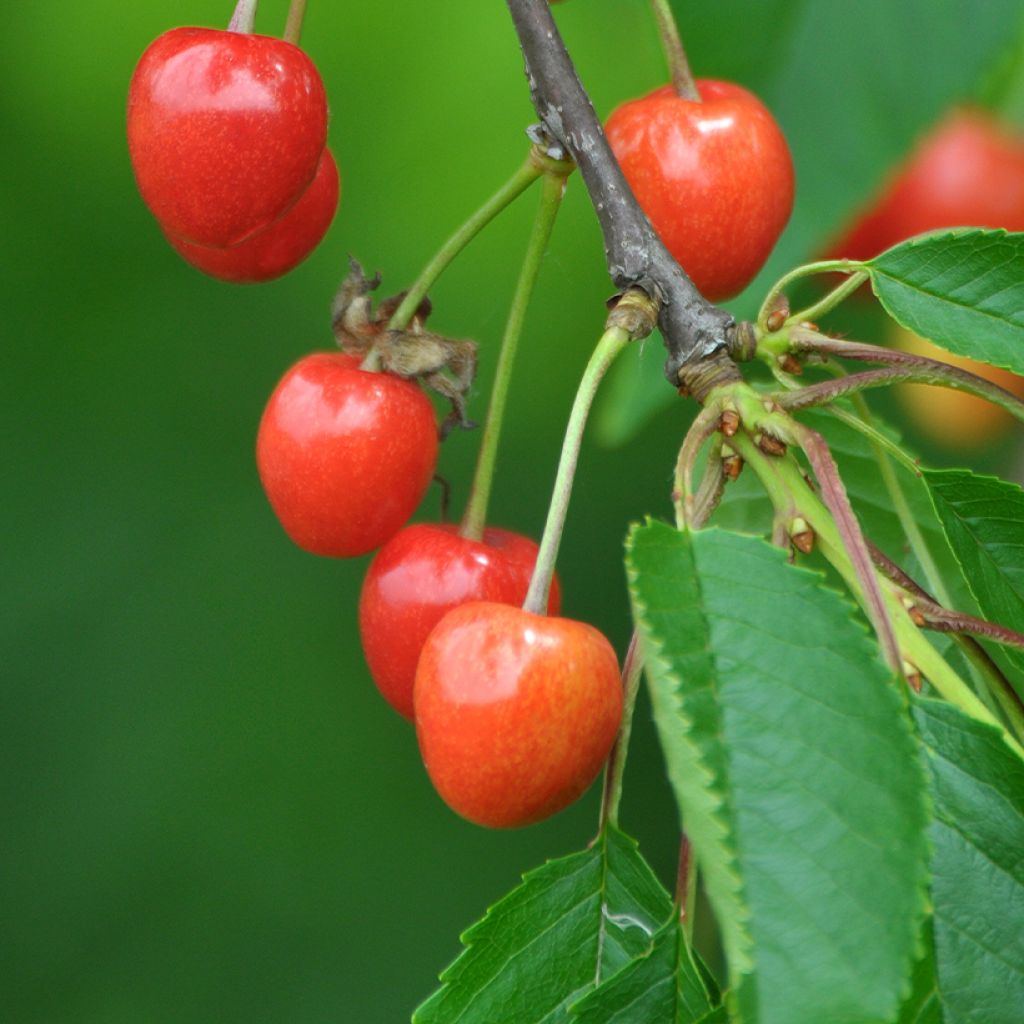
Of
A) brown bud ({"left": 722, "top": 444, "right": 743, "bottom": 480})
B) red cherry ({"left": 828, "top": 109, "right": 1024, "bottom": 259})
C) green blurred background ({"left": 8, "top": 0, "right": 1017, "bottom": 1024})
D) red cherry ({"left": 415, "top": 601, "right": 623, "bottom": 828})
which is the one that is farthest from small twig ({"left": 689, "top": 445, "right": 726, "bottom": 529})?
green blurred background ({"left": 8, "top": 0, "right": 1017, "bottom": 1024})

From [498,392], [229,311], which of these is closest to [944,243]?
[498,392]

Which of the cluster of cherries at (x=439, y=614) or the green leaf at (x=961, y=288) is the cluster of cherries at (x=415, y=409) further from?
the green leaf at (x=961, y=288)

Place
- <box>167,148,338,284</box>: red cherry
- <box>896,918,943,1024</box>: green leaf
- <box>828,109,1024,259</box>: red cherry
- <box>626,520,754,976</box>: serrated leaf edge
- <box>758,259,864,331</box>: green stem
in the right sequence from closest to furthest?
<box>626,520,754,976</box>: serrated leaf edge → <box>896,918,943,1024</box>: green leaf → <box>758,259,864,331</box>: green stem → <box>167,148,338,284</box>: red cherry → <box>828,109,1024,259</box>: red cherry

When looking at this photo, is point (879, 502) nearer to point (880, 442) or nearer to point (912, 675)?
point (880, 442)

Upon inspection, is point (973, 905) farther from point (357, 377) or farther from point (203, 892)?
point (203, 892)

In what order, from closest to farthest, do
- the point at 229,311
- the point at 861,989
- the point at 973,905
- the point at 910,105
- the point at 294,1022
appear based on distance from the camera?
1. the point at 861,989
2. the point at 973,905
3. the point at 910,105
4. the point at 229,311
5. the point at 294,1022

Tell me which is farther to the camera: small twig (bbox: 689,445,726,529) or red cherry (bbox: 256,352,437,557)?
red cherry (bbox: 256,352,437,557)

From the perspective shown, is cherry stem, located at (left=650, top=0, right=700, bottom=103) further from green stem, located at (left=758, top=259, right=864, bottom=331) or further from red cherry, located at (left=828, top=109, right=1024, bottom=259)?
red cherry, located at (left=828, top=109, right=1024, bottom=259)
